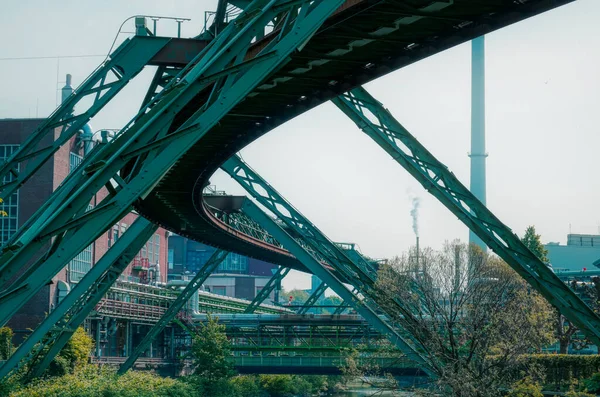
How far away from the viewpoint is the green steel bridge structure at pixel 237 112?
1462cm

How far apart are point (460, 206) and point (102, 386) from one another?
1799 cm

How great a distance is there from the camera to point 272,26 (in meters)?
18.9

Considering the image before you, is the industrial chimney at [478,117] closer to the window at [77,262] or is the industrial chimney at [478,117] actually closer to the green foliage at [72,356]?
the window at [77,262]

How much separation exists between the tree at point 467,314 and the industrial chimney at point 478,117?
257ft

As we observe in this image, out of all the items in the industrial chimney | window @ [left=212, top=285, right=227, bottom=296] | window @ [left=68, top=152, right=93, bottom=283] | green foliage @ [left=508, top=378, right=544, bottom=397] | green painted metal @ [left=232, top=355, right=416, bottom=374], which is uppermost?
the industrial chimney

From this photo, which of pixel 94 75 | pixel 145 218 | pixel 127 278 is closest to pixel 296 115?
pixel 94 75

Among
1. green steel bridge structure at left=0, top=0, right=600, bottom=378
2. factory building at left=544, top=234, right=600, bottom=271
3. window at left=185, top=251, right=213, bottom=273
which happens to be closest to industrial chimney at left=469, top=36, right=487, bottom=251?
factory building at left=544, top=234, right=600, bottom=271

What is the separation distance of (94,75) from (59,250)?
6011 mm

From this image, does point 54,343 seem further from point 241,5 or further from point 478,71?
point 478,71

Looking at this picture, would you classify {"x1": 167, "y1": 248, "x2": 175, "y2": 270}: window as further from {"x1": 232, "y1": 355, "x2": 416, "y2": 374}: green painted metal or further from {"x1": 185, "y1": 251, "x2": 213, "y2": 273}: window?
{"x1": 232, "y1": 355, "x2": 416, "y2": 374}: green painted metal

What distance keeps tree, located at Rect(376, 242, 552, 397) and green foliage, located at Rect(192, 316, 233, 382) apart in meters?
20.9

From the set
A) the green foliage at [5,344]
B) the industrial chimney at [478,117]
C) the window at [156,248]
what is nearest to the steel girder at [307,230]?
the green foliage at [5,344]

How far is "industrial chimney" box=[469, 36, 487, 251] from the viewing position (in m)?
Result: 108

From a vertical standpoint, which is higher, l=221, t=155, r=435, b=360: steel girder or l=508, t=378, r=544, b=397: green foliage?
l=221, t=155, r=435, b=360: steel girder
